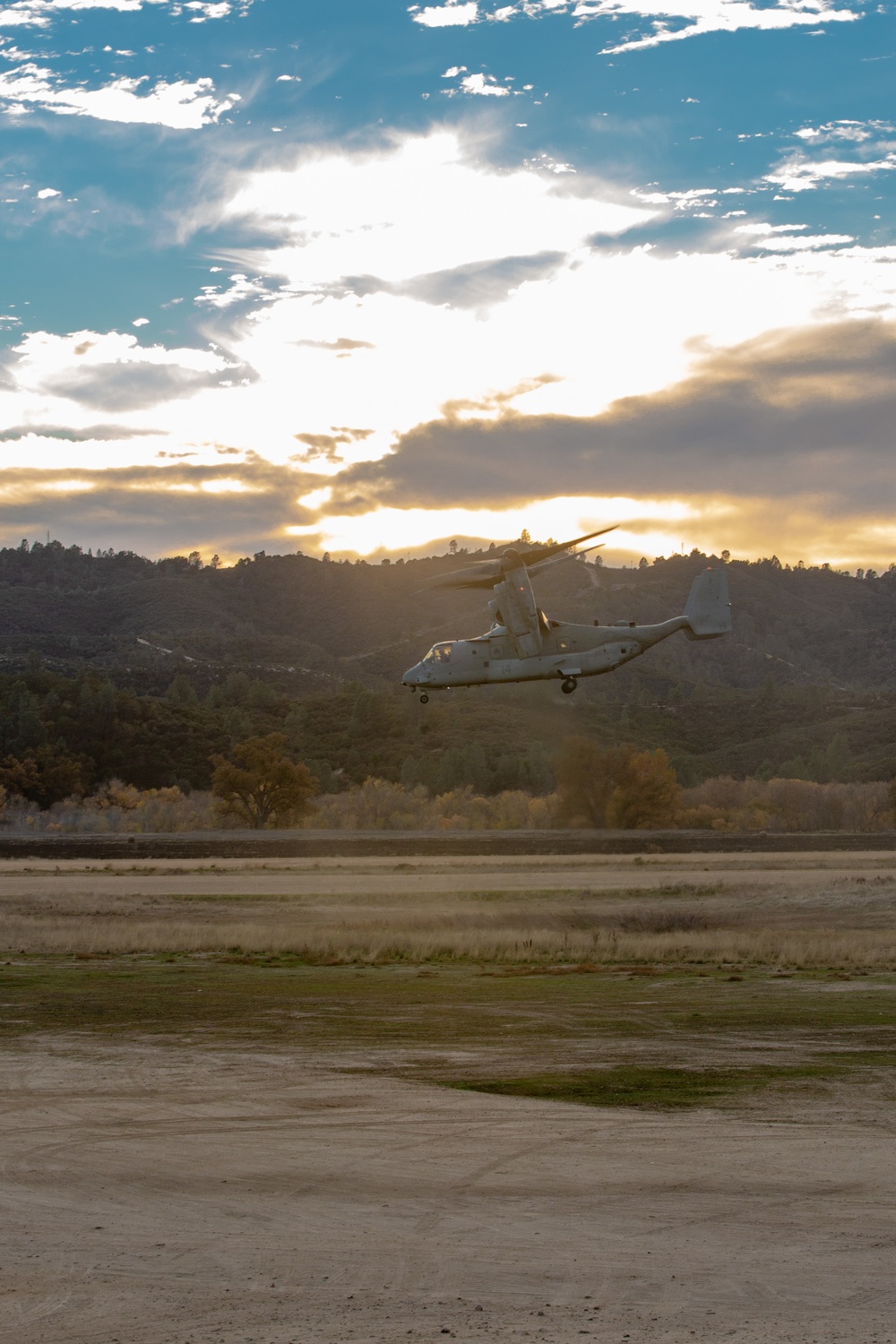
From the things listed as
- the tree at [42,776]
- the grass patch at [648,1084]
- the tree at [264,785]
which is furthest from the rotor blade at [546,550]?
the tree at [42,776]

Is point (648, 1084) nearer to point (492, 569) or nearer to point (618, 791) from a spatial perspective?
point (492, 569)

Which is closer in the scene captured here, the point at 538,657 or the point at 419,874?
the point at 538,657

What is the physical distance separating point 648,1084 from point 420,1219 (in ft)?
19.1

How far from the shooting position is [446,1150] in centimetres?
1314

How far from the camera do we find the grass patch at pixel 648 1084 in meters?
15.3

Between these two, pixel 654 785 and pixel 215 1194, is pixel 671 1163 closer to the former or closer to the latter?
pixel 215 1194

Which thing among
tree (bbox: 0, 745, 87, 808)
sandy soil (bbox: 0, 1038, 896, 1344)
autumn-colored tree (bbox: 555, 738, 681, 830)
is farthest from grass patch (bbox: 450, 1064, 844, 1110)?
tree (bbox: 0, 745, 87, 808)

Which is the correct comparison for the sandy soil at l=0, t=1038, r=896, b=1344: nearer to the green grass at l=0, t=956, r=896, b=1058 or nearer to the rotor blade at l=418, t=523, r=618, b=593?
the green grass at l=0, t=956, r=896, b=1058

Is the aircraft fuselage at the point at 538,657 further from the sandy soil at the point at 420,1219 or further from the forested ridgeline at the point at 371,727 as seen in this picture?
the forested ridgeline at the point at 371,727

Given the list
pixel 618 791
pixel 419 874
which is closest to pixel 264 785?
pixel 618 791

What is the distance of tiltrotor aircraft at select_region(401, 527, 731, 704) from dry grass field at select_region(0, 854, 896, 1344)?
11.1 metres

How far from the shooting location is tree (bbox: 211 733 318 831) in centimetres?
8644

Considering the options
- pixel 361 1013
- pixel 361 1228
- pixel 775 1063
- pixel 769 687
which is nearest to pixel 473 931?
pixel 361 1013

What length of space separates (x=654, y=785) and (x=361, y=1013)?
198 feet
